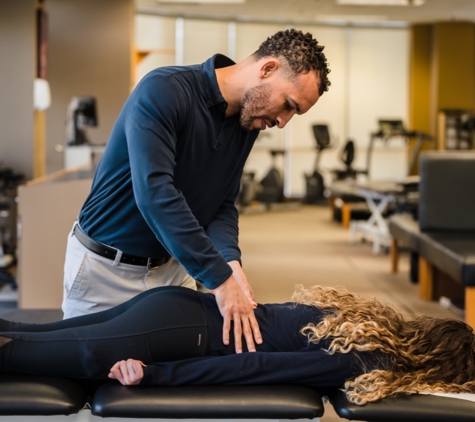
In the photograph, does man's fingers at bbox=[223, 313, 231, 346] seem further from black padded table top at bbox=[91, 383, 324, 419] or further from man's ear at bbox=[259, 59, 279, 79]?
man's ear at bbox=[259, 59, 279, 79]

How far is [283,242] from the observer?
23.6 feet

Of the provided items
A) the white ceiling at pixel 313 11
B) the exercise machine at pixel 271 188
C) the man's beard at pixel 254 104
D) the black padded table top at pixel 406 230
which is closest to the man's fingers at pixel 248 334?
the man's beard at pixel 254 104

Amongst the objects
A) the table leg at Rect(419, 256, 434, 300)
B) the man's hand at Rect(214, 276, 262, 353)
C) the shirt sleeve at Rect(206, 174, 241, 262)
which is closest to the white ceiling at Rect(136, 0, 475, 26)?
the table leg at Rect(419, 256, 434, 300)

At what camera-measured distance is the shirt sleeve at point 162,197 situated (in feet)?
5.14

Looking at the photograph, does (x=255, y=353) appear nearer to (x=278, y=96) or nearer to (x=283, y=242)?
(x=278, y=96)

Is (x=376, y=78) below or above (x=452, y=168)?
above

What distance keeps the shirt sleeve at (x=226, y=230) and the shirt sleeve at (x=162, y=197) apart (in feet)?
1.11

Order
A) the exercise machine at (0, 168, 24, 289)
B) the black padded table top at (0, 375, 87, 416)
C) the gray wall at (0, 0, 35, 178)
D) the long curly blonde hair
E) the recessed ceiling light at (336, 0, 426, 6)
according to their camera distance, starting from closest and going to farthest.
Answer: the black padded table top at (0, 375, 87, 416) → the long curly blonde hair → the exercise machine at (0, 168, 24, 289) → the gray wall at (0, 0, 35, 178) → the recessed ceiling light at (336, 0, 426, 6)

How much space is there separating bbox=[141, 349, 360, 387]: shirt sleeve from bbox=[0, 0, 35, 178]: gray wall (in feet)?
13.7

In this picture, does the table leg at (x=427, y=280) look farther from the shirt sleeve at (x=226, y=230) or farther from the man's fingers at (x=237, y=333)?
the man's fingers at (x=237, y=333)

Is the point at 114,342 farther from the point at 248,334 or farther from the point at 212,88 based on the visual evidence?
the point at 212,88

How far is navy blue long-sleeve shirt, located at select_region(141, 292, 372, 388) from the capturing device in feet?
5.30

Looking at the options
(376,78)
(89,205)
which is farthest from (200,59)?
(89,205)

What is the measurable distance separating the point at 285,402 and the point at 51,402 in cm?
53
